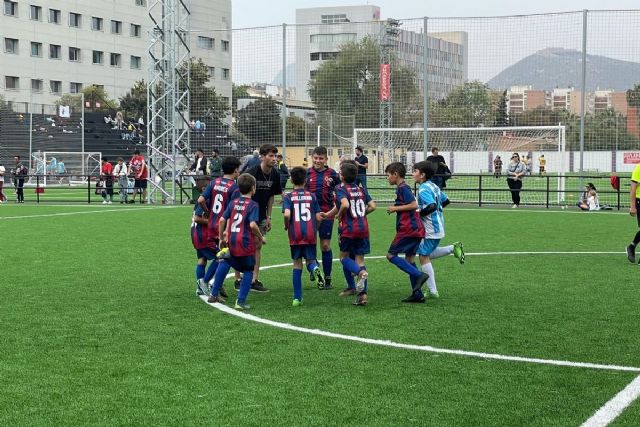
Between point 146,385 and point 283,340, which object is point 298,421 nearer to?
point 146,385

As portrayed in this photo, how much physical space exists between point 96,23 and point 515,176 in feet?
186

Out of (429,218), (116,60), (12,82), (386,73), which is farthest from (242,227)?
(116,60)

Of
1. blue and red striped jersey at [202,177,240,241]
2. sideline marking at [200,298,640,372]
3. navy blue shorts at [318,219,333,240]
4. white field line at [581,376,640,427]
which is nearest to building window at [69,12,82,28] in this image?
navy blue shorts at [318,219,333,240]

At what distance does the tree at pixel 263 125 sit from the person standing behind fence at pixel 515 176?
825 cm

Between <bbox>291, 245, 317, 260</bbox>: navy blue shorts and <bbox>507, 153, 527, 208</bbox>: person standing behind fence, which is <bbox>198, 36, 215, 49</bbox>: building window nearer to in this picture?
<bbox>507, 153, 527, 208</bbox>: person standing behind fence

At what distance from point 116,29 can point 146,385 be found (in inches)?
3000

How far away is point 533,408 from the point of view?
5766mm

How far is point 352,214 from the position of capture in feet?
33.4

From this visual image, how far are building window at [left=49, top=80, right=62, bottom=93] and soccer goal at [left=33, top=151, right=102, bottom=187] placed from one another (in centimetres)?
2340

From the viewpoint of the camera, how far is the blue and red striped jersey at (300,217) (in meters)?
10.1

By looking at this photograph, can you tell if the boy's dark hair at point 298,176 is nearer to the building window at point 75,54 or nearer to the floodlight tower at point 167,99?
the floodlight tower at point 167,99

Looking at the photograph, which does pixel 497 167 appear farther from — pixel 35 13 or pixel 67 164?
pixel 35 13

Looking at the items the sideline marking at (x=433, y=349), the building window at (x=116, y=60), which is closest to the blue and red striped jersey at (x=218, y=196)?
the sideline marking at (x=433, y=349)

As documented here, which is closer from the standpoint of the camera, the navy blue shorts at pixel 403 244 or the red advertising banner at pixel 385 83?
the navy blue shorts at pixel 403 244
